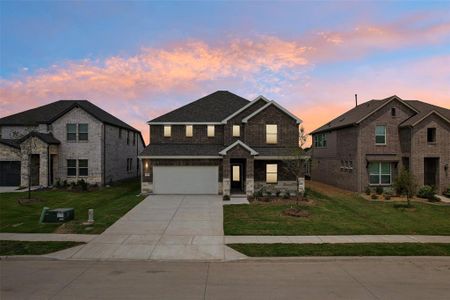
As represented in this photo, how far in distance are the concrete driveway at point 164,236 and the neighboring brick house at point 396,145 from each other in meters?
14.4

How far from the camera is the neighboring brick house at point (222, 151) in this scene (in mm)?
25062

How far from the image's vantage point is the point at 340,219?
1688 cm

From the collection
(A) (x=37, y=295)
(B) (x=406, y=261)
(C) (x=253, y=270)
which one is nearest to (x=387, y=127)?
(B) (x=406, y=261)

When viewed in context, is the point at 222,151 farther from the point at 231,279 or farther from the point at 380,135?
the point at 231,279

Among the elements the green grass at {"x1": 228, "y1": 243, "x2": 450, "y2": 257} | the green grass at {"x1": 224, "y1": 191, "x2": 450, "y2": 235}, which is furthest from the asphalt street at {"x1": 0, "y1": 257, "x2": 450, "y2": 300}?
the green grass at {"x1": 224, "y1": 191, "x2": 450, "y2": 235}

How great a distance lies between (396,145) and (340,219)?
1405 cm

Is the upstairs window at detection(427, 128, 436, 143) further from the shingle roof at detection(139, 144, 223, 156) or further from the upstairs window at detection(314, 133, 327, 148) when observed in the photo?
the shingle roof at detection(139, 144, 223, 156)

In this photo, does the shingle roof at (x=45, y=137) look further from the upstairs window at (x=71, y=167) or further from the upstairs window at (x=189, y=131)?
Result: the upstairs window at (x=189, y=131)

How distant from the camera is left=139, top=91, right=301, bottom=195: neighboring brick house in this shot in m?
25.1

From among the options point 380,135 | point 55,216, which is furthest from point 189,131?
point 380,135

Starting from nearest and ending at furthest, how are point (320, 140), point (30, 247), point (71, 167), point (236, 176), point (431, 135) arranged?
1. point (30, 247)
2. point (431, 135)
3. point (236, 176)
4. point (71, 167)
5. point (320, 140)

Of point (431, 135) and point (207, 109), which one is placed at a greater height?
point (207, 109)

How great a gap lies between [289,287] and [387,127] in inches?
914

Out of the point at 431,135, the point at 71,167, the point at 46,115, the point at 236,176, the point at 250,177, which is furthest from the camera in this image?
the point at 46,115
